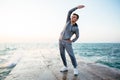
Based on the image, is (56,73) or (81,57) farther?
(81,57)

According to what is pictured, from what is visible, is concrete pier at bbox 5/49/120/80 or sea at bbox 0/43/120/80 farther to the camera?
sea at bbox 0/43/120/80

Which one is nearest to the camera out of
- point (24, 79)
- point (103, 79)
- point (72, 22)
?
point (24, 79)


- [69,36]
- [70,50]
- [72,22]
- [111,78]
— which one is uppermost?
[72,22]

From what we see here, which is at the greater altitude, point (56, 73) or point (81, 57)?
point (56, 73)

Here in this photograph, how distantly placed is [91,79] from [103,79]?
0.34 meters

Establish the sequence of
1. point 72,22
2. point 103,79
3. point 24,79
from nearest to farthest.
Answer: point 24,79, point 103,79, point 72,22

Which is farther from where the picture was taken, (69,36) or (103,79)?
(69,36)

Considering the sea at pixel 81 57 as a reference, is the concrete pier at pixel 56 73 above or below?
above

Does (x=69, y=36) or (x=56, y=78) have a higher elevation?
(x=69, y=36)

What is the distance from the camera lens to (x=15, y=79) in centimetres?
388

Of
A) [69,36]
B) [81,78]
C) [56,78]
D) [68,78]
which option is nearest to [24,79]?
[56,78]

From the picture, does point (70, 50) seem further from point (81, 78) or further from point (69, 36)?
point (81, 78)

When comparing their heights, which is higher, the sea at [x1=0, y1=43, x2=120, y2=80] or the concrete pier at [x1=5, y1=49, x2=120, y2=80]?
the concrete pier at [x1=5, y1=49, x2=120, y2=80]

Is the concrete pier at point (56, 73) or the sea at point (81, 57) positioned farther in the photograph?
the sea at point (81, 57)
